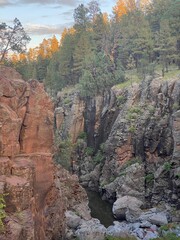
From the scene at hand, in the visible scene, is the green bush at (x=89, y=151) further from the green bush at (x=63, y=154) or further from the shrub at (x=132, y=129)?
the shrub at (x=132, y=129)

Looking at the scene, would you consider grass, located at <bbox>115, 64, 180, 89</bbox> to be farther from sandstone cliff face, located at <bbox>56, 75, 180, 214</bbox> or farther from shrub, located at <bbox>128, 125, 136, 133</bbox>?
shrub, located at <bbox>128, 125, 136, 133</bbox>

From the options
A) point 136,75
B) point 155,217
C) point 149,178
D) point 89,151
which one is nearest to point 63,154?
point 89,151

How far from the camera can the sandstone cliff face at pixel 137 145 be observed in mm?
36594

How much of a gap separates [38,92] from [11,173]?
5074 mm

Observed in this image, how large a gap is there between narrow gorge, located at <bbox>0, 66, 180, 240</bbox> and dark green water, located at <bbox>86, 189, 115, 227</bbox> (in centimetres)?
88

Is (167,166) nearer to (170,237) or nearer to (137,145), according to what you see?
(137,145)

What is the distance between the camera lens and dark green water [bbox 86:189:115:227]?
3416cm

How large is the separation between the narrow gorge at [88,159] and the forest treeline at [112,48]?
3.46m

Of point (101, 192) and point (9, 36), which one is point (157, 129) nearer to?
point (101, 192)

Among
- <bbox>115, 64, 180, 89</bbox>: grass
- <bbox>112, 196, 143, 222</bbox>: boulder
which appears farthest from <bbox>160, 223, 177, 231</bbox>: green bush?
<bbox>115, 64, 180, 89</bbox>: grass

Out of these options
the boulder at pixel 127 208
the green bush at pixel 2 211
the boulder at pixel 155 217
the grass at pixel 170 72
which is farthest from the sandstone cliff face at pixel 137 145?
the green bush at pixel 2 211

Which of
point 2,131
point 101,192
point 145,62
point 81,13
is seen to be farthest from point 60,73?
point 2,131

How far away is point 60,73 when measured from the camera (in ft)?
211

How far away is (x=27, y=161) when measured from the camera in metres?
15.4
